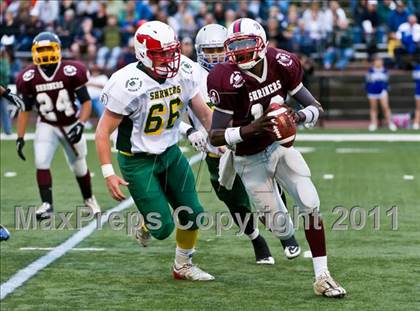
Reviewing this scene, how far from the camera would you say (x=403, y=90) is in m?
19.1

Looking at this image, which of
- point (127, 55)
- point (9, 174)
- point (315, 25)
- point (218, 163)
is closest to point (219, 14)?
point (315, 25)

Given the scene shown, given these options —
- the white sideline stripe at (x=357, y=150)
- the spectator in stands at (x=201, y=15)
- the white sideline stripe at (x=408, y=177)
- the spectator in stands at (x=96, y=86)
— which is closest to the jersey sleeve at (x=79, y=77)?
the white sideline stripe at (x=408, y=177)

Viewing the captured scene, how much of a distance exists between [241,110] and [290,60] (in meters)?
0.39

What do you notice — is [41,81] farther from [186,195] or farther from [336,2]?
[336,2]

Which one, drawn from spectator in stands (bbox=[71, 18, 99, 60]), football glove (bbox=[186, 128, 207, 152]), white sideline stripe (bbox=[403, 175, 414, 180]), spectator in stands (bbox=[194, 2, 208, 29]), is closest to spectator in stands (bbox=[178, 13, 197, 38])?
spectator in stands (bbox=[194, 2, 208, 29])

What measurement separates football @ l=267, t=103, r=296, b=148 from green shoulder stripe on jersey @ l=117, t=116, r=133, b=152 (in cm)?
92

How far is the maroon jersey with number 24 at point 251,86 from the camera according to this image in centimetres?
582

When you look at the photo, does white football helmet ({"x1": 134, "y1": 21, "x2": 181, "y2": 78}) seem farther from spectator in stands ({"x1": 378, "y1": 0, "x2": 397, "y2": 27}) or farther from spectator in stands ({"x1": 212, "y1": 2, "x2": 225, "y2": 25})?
spectator in stands ({"x1": 378, "y1": 0, "x2": 397, "y2": 27})

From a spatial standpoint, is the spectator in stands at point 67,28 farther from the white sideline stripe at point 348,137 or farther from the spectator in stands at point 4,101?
the white sideline stripe at point 348,137

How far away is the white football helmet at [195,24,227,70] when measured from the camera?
705cm

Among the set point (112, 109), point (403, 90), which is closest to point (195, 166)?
point (112, 109)

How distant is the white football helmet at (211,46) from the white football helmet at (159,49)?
0.93 metres

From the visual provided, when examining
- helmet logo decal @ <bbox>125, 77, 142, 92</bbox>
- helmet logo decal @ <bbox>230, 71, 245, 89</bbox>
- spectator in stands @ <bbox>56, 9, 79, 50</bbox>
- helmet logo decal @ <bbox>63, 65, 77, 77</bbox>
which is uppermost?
helmet logo decal @ <bbox>230, 71, 245, 89</bbox>

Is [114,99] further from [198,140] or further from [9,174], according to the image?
[9,174]
